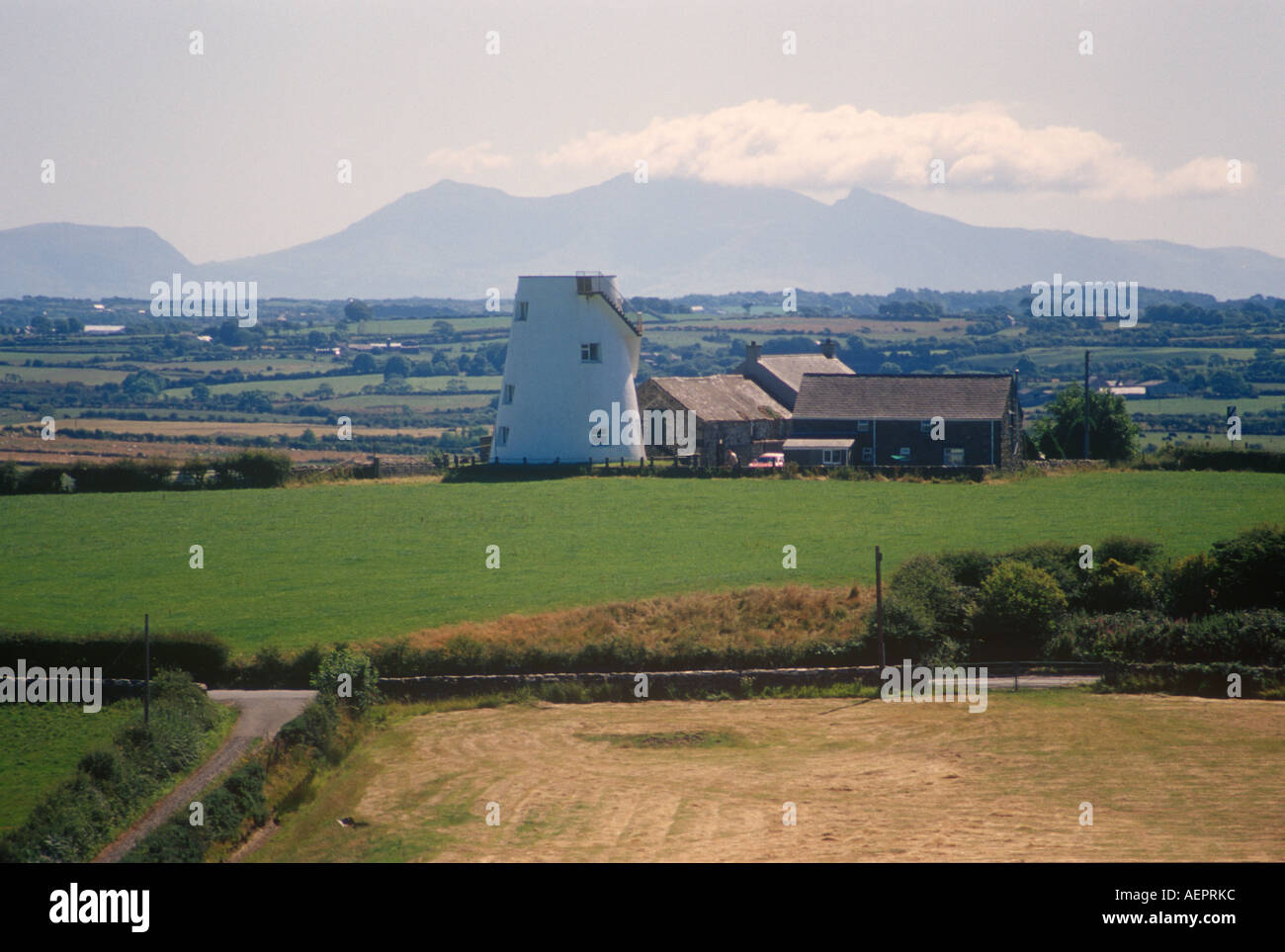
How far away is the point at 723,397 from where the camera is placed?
232 feet

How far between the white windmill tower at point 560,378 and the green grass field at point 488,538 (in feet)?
15.4

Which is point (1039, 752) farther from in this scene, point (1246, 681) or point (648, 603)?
point (648, 603)

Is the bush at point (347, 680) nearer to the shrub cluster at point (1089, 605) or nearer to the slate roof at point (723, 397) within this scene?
the shrub cluster at point (1089, 605)

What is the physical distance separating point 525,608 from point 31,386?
147947 mm

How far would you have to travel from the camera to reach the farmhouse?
62281 millimetres

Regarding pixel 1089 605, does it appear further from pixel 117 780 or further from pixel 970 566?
pixel 117 780

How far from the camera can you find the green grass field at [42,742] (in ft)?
71.4

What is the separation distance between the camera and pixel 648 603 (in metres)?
34.8

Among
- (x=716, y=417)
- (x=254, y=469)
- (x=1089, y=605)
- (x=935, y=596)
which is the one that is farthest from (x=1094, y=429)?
(x=254, y=469)

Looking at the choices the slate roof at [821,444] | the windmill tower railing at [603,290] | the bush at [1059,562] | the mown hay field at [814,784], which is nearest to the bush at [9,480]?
the windmill tower railing at [603,290]

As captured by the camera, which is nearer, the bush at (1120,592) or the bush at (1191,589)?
the bush at (1191,589)

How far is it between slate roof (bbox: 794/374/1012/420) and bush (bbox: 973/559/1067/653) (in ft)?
96.2

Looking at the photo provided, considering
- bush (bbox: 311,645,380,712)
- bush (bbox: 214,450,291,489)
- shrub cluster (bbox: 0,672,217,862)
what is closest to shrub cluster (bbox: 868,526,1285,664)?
bush (bbox: 311,645,380,712)
